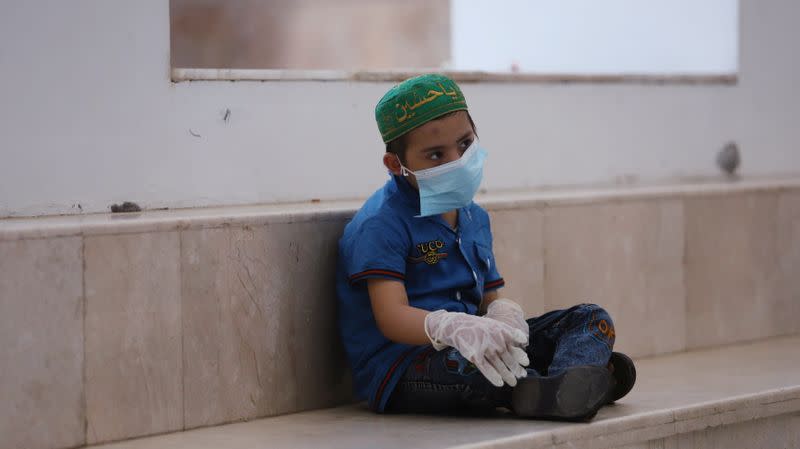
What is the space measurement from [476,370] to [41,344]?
42.4 inches

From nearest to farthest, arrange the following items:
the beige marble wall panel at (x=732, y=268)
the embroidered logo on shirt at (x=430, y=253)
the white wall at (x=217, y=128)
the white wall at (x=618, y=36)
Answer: the embroidered logo on shirt at (x=430, y=253) → the white wall at (x=217, y=128) → the beige marble wall panel at (x=732, y=268) → the white wall at (x=618, y=36)

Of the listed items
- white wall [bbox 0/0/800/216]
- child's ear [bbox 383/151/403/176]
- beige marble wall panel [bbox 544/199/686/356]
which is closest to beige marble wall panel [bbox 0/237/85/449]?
white wall [bbox 0/0/800/216]

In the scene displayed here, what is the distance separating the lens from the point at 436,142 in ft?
9.86

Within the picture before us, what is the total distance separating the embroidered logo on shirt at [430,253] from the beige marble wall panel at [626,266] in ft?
2.65

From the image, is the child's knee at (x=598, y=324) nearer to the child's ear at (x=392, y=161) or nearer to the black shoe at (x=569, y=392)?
the black shoe at (x=569, y=392)

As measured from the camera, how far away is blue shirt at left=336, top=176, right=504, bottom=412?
2994mm

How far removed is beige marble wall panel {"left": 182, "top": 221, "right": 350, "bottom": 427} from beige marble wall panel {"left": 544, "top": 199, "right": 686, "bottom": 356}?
89 cm

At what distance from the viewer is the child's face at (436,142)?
9.86 ft

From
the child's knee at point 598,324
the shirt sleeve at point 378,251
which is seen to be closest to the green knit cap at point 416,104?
the shirt sleeve at point 378,251

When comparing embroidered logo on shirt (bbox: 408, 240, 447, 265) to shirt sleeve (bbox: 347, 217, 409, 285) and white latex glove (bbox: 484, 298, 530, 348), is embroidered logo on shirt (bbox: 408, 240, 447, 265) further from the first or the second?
white latex glove (bbox: 484, 298, 530, 348)

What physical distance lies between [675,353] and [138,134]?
6.66 ft

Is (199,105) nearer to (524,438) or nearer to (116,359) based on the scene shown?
(116,359)

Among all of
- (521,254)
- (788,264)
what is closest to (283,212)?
(521,254)

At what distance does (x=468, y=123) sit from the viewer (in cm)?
307
